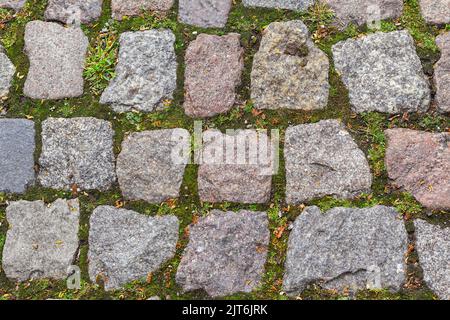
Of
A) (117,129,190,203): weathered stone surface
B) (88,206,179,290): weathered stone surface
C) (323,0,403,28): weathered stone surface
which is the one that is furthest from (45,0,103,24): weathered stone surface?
(323,0,403,28): weathered stone surface

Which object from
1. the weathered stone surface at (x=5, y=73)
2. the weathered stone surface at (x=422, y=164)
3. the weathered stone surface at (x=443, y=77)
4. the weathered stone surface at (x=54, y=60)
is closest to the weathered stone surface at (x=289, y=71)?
the weathered stone surface at (x=422, y=164)

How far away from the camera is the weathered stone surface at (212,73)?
286cm

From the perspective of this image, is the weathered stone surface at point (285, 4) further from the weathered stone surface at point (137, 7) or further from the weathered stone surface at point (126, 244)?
the weathered stone surface at point (126, 244)

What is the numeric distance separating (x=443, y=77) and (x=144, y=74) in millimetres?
1496

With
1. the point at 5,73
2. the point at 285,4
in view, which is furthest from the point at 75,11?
the point at 285,4

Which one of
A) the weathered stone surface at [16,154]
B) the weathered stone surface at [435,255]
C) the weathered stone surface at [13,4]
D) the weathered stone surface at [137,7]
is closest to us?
the weathered stone surface at [435,255]

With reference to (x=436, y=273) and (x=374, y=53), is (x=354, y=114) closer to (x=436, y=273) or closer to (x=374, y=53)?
(x=374, y=53)

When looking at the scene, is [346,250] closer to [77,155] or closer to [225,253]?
[225,253]

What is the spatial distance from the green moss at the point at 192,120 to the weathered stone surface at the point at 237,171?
39mm

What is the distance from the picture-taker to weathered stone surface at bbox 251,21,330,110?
9.34 feet

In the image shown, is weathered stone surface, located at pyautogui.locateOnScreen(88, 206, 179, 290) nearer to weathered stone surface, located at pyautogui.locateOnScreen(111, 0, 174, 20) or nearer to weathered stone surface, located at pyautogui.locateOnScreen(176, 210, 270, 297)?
weathered stone surface, located at pyautogui.locateOnScreen(176, 210, 270, 297)

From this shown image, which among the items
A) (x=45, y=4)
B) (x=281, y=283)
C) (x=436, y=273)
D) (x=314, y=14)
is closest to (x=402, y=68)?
(x=314, y=14)

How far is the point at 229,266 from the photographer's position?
8.54 ft

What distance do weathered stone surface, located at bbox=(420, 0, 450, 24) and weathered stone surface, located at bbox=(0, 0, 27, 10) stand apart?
7.24 ft
